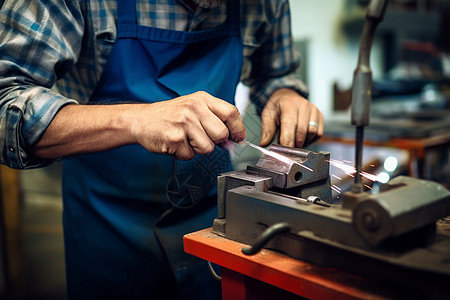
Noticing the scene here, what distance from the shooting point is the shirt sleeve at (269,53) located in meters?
1.32

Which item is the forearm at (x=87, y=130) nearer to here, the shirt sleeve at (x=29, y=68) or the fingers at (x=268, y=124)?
the shirt sleeve at (x=29, y=68)

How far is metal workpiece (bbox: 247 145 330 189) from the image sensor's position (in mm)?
877

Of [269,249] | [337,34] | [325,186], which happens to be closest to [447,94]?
[337,34]

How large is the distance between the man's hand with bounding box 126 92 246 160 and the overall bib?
220 millimetres

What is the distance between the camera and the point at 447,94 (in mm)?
3676

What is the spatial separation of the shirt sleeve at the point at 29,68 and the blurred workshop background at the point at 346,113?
566 millimetres

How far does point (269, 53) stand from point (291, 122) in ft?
1.29

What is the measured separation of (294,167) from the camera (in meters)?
0.88

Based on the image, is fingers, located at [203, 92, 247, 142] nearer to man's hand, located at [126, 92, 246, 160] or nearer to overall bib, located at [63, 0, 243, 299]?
man's hand, located at [126, 92, 246, 160]

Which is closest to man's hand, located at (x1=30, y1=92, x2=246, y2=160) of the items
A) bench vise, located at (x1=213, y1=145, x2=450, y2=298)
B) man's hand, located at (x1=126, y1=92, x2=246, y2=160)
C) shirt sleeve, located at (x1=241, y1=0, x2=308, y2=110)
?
man's hand, located at (x1=126, y1=92, x2=246, y2=160)

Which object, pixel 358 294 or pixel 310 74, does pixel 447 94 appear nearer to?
pixel 310 74

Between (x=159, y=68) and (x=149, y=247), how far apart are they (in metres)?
0.47

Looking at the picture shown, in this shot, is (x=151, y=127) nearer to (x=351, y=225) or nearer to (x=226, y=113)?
(x=226, y=113)

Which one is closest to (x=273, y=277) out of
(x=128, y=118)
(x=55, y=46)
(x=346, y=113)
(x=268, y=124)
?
(x=128, y=118)
